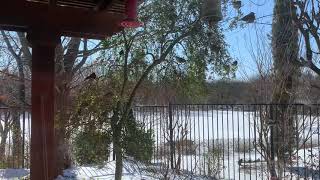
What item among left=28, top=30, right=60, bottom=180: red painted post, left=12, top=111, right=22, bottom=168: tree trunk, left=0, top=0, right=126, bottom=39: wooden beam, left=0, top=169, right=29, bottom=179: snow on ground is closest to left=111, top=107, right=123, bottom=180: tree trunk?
left=28, top=30, right=60, bottom=180: red painted post

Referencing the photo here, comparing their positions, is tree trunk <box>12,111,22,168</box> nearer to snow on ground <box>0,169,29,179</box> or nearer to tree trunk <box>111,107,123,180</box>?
snow on ground <box>0,169,29,179</box>

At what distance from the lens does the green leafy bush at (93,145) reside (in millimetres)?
5879

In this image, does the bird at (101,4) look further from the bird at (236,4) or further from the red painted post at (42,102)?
the bird at (236,4)

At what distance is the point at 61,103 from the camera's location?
22.2 ft

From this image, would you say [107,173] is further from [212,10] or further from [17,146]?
[212,10]

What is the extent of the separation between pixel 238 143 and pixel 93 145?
2.79 metres

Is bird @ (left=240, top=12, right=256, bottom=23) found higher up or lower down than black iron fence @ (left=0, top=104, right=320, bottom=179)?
higher up

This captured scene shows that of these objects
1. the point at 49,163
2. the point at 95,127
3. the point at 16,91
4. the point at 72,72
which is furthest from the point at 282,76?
the point at 16,91

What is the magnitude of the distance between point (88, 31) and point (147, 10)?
6.01 ft

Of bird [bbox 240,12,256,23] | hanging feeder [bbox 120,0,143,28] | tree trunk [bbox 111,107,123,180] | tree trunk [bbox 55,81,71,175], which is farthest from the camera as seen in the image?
tree trunk [bbox 55,81,71,175]

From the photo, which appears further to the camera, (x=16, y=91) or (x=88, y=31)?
(x=16, y=91)

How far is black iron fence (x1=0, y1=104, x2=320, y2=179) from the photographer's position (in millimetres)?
5871

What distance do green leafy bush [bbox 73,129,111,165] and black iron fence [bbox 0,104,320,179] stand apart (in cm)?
88

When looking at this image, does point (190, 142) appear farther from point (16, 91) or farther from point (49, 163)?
point (16, 91)
